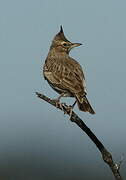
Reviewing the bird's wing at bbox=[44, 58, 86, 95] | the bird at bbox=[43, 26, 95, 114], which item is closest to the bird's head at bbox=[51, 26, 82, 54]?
the bird at bbox=[43, 26, 95, 114]

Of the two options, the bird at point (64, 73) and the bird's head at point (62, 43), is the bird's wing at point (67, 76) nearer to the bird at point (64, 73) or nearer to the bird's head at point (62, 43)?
the bird at point (64, 73)

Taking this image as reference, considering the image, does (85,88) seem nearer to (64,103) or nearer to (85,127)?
(64,103)

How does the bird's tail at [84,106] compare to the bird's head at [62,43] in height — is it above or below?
below

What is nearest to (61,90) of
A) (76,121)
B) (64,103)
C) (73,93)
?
(73,93)

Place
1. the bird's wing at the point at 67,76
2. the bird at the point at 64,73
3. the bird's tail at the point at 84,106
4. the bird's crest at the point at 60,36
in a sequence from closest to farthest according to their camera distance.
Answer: the bird's tail at the point at 84,106, the bird at the point at 64,73, the bird's wing at the point at 67,76, the bird's crest at the point at 60,36

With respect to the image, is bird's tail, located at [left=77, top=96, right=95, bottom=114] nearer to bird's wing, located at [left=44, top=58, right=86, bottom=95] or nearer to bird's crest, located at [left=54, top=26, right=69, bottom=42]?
bird's wing, located at [left=44, top=58, right=86, bottom=95]

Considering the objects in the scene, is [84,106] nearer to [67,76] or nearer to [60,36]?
[67,76]

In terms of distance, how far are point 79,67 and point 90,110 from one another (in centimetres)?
135

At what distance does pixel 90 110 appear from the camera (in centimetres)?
632

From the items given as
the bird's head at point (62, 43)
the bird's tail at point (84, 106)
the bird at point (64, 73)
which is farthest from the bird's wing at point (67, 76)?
the bird's head at point (62, 43)

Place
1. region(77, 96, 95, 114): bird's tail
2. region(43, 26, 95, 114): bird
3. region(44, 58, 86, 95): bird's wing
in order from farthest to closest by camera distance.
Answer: region(44, 58, 86, 95): bird's wing → region(43, 26, 95, 114): bird → region(77, 96, 95, 114): bird's tail

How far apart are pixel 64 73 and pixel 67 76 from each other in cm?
17

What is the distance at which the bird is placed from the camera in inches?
259

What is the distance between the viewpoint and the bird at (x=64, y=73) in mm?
6572
